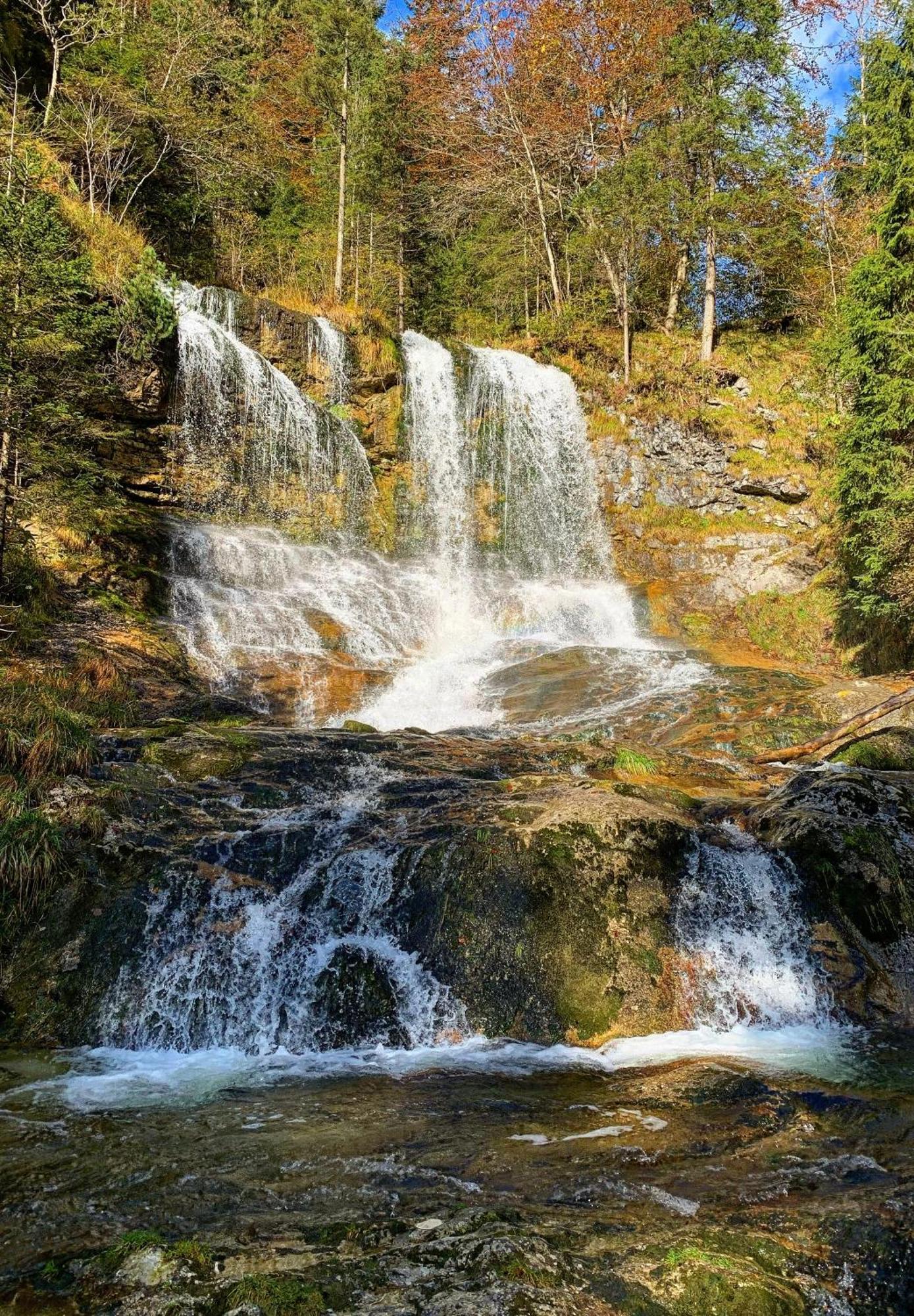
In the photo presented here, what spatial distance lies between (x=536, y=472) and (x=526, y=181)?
38.7 feet

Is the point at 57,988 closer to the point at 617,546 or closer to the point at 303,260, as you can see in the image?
the point at 617,546

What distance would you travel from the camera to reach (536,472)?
22.0 m

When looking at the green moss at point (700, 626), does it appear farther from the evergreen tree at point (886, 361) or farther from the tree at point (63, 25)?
the tree at point (63, 25)

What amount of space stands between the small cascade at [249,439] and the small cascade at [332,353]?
3.14ft

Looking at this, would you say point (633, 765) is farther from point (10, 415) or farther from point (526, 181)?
point (526, 181)

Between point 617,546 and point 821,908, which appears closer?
point 821,908

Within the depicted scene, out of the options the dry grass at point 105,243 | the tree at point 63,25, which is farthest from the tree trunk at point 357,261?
the tree at point 63,25

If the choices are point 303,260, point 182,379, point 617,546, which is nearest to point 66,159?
point 182,379

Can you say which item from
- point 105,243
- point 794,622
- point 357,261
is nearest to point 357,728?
point 105,243

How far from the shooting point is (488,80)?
25.1m

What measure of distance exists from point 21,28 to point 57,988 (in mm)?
21913

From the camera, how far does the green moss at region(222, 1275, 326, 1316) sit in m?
2.45

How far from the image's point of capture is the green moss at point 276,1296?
8.03ft

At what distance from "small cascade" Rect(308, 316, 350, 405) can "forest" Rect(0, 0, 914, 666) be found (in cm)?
143
